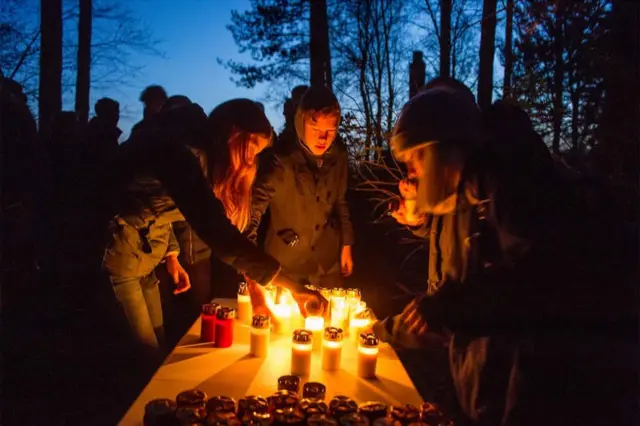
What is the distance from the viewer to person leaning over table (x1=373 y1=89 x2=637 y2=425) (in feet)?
5.19

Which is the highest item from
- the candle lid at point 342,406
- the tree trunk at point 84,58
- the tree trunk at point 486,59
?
the tree trunk at point 84,58

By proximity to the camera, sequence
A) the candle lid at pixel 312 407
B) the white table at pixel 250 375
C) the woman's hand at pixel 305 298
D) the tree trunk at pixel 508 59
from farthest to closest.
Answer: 1. the tree trunk at pixel 508 59
2. the woman's hand at pixel 305 298
3. the white table at pixel 250 375
4. the candle lid at pixel 312 407

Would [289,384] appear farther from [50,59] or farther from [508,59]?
[50,59]

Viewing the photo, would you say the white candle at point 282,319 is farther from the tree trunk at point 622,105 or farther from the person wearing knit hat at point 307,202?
the tree trunk at point 622,105

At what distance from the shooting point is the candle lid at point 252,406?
1.72m

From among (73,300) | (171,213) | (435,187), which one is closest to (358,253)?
(73,300)

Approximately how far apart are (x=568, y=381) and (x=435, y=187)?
28.9 inches

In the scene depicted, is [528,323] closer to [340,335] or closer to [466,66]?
[340,335]

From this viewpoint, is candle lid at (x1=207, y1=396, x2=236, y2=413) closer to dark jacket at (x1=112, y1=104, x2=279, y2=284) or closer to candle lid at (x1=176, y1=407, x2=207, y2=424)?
candle lid at (x1=176, y1=407, x2=207, y2=424)

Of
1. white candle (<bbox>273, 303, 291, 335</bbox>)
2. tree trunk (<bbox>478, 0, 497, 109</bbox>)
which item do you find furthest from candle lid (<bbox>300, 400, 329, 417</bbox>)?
tree trunk (<bbox>478, 0, 497, 109</bbox>)

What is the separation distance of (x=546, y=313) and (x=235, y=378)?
1.18 m

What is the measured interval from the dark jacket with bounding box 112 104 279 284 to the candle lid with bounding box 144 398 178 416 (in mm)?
726

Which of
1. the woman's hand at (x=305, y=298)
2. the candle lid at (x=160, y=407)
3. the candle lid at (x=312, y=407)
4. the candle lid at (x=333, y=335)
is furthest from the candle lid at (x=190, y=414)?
the woman's hand at (x=305, y=298)

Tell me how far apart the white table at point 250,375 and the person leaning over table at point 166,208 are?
336 millimetres
